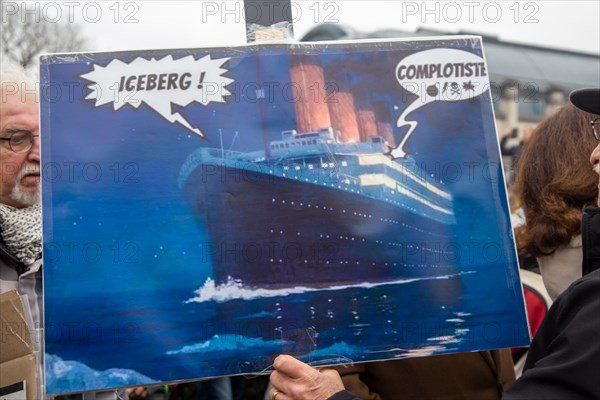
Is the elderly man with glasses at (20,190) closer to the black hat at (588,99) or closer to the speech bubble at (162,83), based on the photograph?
the speech bubble at (162,83)

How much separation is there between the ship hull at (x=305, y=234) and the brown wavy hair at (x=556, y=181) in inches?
18.4

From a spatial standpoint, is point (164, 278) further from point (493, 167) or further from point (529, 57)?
point (529, 57)

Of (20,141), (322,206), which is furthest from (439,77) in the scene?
(20,141)

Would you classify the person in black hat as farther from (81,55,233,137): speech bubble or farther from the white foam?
(81,55,233,137): speech bubble

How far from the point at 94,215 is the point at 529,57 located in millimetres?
20173

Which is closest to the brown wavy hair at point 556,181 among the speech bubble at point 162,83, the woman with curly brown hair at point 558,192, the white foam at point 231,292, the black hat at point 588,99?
the woman with curly brown hair at point 558,192

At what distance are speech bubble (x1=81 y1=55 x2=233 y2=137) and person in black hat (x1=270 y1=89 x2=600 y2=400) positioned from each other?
70 cm

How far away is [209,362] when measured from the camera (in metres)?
1.61

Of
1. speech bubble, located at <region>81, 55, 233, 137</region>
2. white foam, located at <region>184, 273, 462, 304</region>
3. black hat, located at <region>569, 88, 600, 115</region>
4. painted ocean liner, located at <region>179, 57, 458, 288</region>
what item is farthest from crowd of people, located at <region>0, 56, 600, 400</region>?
speech bubble, located at <region>81, 55, 233, 137</region>

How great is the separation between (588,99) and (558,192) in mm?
454

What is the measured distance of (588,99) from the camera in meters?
1.64

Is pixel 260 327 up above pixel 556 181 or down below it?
below

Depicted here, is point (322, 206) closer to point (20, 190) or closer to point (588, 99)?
point (588, 99)

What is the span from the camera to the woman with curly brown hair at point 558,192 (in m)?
1.99
